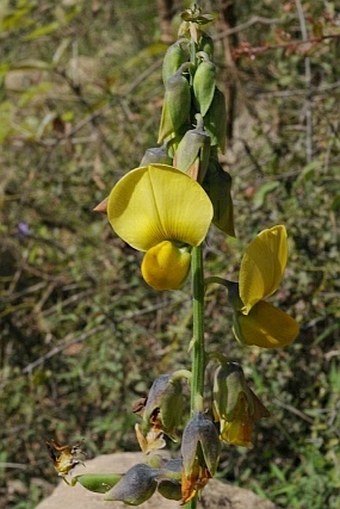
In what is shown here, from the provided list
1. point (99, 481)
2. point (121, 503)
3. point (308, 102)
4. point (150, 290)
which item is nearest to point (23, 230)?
point (150, 290)

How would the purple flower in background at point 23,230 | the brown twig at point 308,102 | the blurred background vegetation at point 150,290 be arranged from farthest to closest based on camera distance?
the purple flower in background at point 23,230 < the brown twig at point 308,102 < the blurred background vegetation at point 150,290

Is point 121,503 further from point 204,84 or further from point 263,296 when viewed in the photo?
point 204,84

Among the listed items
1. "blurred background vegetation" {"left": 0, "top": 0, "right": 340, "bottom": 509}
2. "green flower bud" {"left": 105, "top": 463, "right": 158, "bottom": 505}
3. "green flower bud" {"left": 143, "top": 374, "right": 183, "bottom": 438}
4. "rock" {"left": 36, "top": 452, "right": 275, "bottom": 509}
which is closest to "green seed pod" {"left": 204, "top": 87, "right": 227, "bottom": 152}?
"green flower bud" {"left": 143, "top": 374, "right": 183, "bottom": 438}

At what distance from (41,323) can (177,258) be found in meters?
2.34

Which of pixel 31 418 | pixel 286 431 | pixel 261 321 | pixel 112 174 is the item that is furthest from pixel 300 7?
pixel 261 321

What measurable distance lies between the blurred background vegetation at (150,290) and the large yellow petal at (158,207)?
1.45m

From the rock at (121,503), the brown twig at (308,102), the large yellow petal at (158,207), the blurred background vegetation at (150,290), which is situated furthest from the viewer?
the brown twig at (308,102)

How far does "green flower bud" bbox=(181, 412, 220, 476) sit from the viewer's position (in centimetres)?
151

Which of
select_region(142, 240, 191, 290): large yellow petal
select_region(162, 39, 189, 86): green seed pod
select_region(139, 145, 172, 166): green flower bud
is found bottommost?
select_region(142, 240, 191, 290): large yellow petal

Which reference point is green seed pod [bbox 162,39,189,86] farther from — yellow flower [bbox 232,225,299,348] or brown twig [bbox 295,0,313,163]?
brown twig [bbox 295,0,313,163]

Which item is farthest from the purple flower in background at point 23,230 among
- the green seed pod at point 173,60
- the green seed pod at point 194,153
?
the green seed pod at point 194,153

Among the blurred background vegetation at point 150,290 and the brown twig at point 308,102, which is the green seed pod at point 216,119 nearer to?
the blurred background vegetation at point 150,290

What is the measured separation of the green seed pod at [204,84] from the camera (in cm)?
155

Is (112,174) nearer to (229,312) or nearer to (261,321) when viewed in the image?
(229,312)
